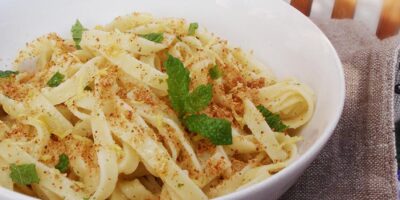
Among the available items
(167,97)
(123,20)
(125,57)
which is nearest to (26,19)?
(123,20)

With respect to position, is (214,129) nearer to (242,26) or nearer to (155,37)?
(155,37)

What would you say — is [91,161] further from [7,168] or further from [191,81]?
[191,81]

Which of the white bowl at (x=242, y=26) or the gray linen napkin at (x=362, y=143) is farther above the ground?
the white bowl at (x=242, y=26)

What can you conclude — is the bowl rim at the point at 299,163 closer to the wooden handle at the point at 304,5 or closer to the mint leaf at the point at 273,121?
the mint leaf at the point at 273,121

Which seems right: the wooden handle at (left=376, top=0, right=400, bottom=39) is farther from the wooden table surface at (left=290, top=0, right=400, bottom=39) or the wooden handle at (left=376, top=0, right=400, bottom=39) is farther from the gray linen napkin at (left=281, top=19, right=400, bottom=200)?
the gray linen napkin at (left=281, top=19, right=400, bottom=200)

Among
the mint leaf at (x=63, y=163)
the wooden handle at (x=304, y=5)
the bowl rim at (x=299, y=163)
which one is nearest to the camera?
the bowl rim at (x=299, y=163)

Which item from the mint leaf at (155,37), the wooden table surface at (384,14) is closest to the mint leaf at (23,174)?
the mint leaf at (155,37)
